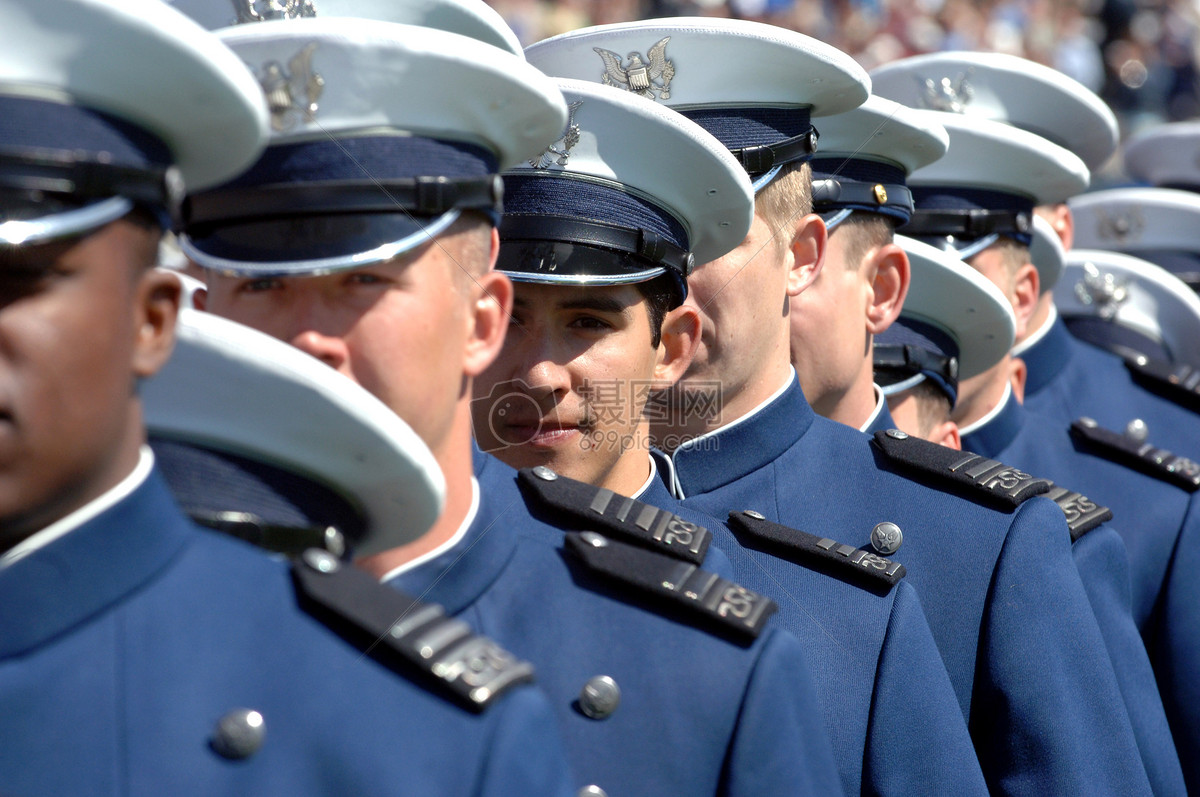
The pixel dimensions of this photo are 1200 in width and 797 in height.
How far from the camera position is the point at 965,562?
10.9ft

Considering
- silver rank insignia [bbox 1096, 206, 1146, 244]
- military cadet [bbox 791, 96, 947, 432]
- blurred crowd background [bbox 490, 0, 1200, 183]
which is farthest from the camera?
blurred crowd background [bbox 490, 0, 1200, 183]

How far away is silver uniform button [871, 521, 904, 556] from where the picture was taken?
130 inches

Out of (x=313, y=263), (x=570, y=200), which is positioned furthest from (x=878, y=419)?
(x=313, y=263)

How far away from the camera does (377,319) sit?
1975mm

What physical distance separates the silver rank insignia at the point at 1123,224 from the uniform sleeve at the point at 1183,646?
Result: 8.61ft

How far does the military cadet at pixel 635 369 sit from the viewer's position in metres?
2.82

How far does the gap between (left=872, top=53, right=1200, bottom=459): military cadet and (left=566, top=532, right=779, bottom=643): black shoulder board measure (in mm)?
2661

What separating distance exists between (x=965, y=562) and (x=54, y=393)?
239 centimetres

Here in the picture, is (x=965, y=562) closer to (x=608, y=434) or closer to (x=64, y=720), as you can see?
(x=608, y=434)

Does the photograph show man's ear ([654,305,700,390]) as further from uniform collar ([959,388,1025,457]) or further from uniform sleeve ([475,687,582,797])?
uniform collar ([959,388,1025,457])

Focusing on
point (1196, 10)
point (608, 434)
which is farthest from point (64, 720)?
point (1196, 10)

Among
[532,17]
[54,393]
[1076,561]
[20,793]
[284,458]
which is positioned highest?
[54,393]

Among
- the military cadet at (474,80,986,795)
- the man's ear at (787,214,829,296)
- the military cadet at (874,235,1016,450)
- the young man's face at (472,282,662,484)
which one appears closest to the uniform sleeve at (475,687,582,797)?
the military cadet at (474,80,986,795)

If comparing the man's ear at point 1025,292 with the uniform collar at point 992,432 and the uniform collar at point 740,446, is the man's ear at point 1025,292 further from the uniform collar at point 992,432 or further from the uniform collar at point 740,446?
the uniform collar at point 740,446
